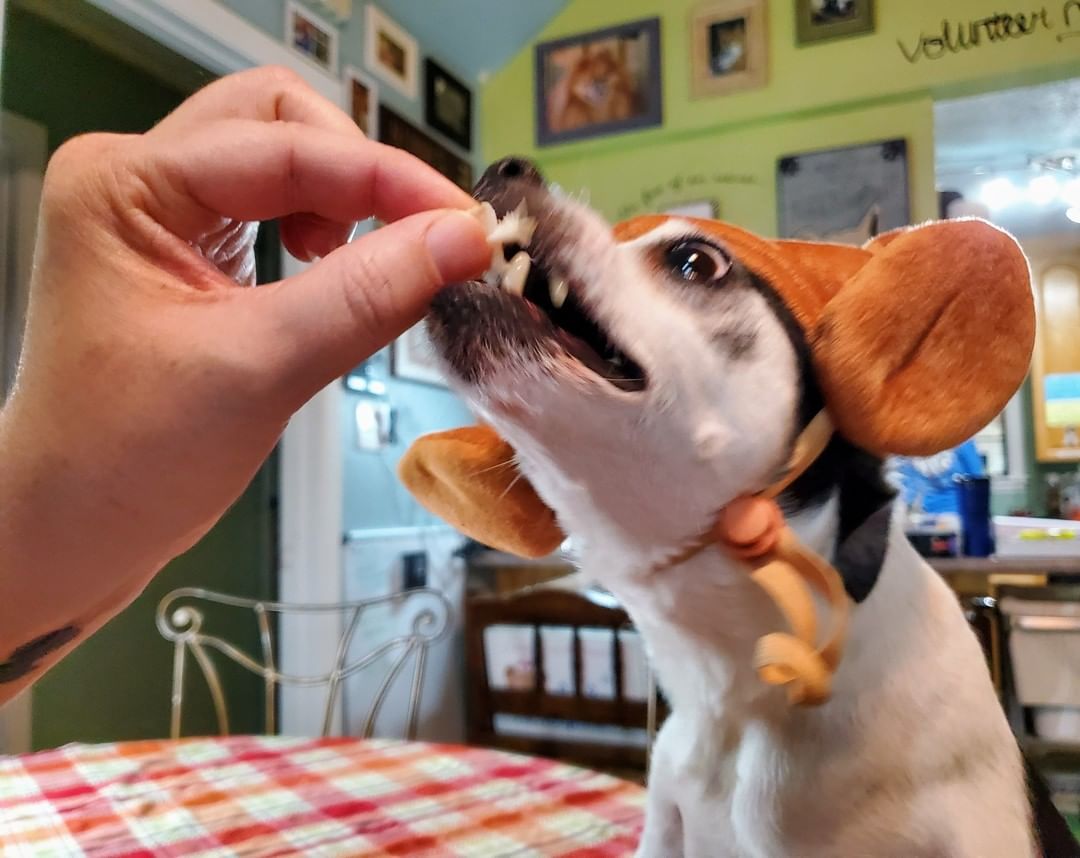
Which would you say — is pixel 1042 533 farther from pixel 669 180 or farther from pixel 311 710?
pixel 311 710

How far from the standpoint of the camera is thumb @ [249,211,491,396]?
0.38m

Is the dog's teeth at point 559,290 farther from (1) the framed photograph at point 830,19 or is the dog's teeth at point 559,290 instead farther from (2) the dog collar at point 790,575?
(1) the framed photograph at point 830,19

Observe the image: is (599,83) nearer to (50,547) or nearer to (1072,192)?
(1072,192)

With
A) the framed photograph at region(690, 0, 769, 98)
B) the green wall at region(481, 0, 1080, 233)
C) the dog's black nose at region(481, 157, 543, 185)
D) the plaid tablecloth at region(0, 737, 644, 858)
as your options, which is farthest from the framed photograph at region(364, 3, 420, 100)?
the dog's black nose at region(481, 157, 543, 185)

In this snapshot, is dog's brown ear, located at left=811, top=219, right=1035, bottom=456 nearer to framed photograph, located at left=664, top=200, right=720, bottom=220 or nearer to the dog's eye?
the dog's eye

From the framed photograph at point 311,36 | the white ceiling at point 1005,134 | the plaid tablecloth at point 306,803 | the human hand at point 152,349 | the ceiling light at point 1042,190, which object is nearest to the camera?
the human hand at point 152,349

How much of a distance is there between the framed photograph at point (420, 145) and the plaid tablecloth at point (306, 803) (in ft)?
4.30

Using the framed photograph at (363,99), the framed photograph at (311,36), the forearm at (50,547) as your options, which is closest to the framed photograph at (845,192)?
the framed photograph at (363,99)

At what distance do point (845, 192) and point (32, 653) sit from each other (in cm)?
205

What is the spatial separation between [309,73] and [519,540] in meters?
1.53

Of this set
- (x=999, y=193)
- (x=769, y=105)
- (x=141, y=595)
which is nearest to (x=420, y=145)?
(x=769, y=105)

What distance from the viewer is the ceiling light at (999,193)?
315 centimetres

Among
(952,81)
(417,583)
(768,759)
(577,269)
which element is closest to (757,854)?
(768,759)

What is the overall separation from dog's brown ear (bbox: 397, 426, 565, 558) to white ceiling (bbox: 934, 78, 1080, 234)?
2.05 meters
